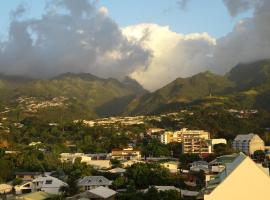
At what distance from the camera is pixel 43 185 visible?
43.3 m

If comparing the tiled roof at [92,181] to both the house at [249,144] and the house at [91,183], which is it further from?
the house at [249,144]

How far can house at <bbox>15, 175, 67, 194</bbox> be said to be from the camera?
42125 mm

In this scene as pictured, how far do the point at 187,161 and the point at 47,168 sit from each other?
716 inches

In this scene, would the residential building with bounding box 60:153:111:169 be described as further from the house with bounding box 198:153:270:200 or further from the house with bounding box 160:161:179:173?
the house with bounding box 198:153:270:200

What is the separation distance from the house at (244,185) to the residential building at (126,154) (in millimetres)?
49302

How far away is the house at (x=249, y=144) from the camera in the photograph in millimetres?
76562

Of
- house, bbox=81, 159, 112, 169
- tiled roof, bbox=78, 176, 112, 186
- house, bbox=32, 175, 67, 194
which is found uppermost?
house, bbox=81, 159, 112, 169

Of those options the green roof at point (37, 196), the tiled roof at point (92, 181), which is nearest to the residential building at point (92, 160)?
the tiled roof at point (92, 181)

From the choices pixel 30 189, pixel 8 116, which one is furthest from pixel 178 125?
pixel 30 189

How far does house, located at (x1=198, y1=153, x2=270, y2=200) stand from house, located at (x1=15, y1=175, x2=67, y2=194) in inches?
940

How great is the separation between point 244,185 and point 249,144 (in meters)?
59.3

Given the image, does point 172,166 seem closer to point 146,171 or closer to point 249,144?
point 146,171

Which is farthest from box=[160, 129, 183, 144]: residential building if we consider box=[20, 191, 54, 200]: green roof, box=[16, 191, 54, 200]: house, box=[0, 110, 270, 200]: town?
box=[16, 191, 54, 200]: house

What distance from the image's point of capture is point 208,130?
96.6 meters
